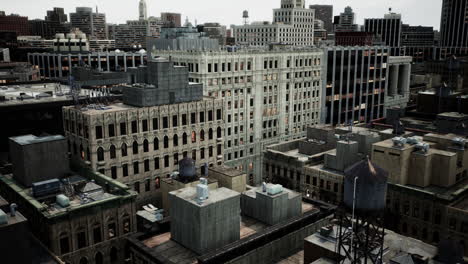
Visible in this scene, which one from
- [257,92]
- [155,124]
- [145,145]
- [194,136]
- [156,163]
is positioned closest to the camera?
[145,145]

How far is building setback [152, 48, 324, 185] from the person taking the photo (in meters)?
108

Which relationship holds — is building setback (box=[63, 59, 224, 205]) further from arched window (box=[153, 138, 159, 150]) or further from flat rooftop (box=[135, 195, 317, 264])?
flat rooftop (box=[135, 195, 317, 264])

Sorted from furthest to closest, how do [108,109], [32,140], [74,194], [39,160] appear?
[108,109] → [39,160] → [32,140] → [74,194]

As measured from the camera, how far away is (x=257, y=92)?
118 meters

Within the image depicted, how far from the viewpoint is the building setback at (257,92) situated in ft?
353

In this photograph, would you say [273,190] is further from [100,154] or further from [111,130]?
[100,154]

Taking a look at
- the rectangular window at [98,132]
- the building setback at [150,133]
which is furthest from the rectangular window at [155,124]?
the rectangular window at [98,132]

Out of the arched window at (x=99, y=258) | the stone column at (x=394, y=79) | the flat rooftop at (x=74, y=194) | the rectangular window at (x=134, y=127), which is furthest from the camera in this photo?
the stone column at (x=394, y=79)

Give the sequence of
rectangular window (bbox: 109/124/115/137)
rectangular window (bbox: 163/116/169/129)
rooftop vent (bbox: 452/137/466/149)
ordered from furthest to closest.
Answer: rooftop vent (bbox: 452/137/466/149) → rectangular window (bbox: 163/116/169/129) → rectangular window (bbox: 109/124/115/137)

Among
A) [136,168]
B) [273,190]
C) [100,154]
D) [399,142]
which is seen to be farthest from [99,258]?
[399,142]

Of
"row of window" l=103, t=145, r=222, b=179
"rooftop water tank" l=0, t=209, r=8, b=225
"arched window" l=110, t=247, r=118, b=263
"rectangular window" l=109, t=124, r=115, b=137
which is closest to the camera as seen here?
"rooftop water tank" l=0, t=209, r=8, b=225

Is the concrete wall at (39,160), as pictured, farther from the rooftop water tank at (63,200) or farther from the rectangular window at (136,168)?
the rectangular window at (136,168)

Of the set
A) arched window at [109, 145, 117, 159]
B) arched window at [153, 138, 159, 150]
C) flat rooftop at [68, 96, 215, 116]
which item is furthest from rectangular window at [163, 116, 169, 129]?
arched window at [109, 145, 117, 159]

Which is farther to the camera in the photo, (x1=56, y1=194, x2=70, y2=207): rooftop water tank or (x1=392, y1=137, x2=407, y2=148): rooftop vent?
(x1=392, y1=137, x2=407, y2=148): rooftop vent
